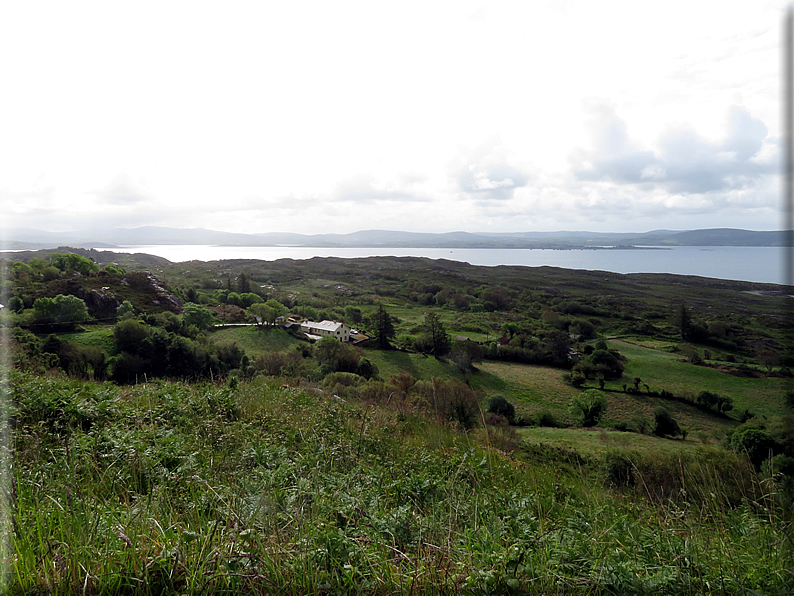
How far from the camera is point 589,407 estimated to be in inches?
1041

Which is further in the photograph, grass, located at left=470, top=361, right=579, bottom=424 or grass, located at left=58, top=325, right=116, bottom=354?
grass, located at left=470, top=361, right=579, bottom=424

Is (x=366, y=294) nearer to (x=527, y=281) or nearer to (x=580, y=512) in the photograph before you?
(x=527, y=281)

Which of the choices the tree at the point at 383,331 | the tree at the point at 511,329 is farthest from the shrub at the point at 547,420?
the tree at the point at 511,329

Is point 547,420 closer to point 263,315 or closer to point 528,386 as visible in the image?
point 528,386

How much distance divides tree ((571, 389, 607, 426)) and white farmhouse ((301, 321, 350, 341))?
22.4 meters

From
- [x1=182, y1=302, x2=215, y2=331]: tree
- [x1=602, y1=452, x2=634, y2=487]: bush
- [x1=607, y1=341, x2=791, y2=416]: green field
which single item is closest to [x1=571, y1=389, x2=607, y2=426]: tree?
[x1=607, y1=341, x2=791, y2=416]: green field

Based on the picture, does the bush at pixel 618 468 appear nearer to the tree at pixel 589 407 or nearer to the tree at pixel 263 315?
the tree at pixel 589 407

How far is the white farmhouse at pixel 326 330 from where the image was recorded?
3695 cm

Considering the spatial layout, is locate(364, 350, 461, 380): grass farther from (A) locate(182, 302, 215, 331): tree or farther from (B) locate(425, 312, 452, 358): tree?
(A) locate(182, 302, 215, 331): tree

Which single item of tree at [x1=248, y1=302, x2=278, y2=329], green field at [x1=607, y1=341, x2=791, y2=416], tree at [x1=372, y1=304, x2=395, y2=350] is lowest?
green field at [x1=607, y1=341, x2=791, y2=416]

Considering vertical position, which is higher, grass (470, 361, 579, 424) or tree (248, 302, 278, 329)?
tree (248, 302, 278, 329)

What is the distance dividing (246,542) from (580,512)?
252 cm

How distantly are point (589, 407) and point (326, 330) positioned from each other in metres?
25.0

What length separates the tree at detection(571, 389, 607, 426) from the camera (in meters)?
25.3
